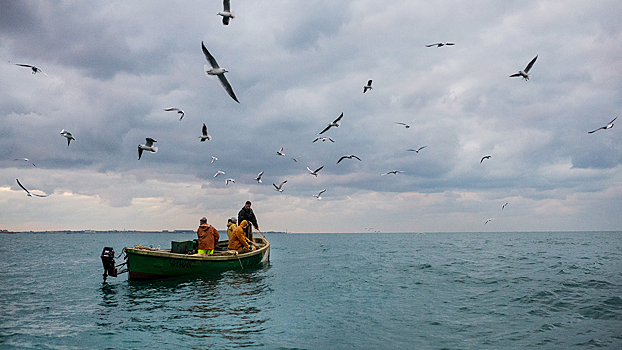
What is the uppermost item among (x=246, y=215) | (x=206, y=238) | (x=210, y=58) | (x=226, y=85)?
(x=210, y=58)

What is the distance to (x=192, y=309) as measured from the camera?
1216cm

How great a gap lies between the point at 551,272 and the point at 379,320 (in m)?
14.5

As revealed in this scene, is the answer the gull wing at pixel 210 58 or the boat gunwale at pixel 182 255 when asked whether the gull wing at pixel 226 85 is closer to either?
the gull wing at pixel 210 58

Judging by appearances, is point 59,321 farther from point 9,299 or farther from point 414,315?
point 414,315

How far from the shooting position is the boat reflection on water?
9.55 m

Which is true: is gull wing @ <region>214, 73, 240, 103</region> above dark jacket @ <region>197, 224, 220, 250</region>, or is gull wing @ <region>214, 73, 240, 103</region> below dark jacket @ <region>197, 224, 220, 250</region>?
above

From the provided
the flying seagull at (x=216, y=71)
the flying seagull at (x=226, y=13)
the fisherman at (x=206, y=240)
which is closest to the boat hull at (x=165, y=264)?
the fisherman at (x=206, y=240)

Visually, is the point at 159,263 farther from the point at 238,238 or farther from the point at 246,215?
the point at 246,215

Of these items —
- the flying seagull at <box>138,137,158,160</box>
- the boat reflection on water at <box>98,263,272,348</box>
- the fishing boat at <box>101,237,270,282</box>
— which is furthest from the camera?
the fishing boat at <box>101,237,270,282</box>

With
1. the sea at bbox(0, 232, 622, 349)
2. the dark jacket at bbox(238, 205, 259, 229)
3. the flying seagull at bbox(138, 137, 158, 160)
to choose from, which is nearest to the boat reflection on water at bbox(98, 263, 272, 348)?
the sea at bbox(0, 232, 622, 349)

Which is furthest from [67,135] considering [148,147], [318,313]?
[318,313]

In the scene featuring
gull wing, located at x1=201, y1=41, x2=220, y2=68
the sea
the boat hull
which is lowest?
the sea

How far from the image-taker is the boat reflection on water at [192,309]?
9.55 m

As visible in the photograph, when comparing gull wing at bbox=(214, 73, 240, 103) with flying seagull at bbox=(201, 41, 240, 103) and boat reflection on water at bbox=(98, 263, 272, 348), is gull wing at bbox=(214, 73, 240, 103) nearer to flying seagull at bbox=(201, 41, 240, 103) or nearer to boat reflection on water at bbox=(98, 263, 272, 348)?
flying seagull at bbox=(201, 41, 240, 103)
